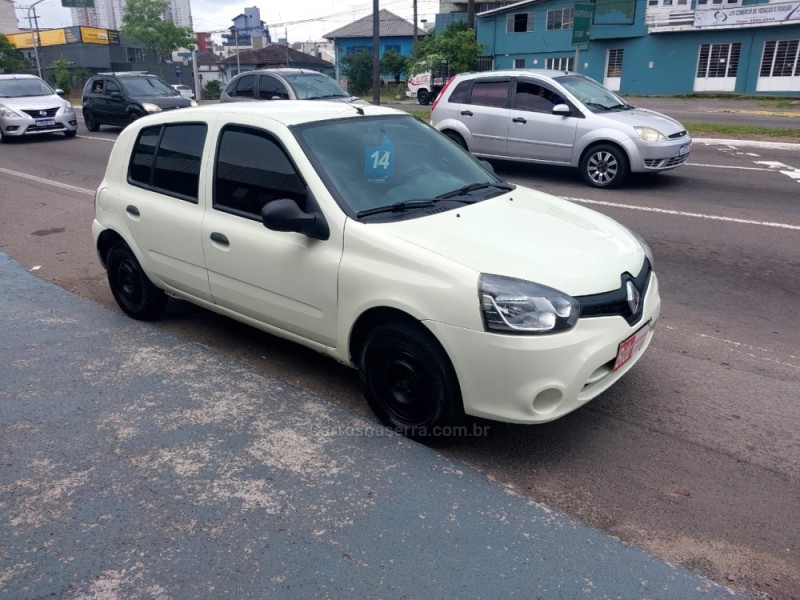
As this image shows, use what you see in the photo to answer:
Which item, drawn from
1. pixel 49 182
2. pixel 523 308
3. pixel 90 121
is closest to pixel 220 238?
pixel 523 308

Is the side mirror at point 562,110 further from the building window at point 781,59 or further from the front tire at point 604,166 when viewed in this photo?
the building window at point 781,59

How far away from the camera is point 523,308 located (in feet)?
10.5

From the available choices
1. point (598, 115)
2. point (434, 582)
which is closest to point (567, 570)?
point (434, 582)

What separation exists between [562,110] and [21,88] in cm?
1520

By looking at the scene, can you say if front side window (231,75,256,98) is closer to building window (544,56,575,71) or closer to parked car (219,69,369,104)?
parked car (219,69,369,104)

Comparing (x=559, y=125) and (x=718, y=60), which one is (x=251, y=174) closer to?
(x=559, y=125)

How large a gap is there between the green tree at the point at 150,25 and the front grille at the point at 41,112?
5753 centimetres

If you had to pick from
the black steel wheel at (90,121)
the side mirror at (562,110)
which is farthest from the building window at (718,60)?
the side mirror at (562,110)

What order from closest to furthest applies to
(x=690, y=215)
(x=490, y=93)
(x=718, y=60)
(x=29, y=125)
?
(x=690, y=215) < (x=490, y=93) < (x=29, y=125) < (x=718, y=60)

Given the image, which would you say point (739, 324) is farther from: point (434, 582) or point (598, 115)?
point (598, 115)

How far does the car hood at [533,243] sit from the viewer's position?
11.0 ft

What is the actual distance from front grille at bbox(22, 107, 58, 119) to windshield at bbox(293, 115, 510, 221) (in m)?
16.4

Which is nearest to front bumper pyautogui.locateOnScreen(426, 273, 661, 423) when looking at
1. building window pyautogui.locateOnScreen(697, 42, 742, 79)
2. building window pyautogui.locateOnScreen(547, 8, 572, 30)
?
building window pyautogui.locateOnScreen(697, 42, 742, 79)

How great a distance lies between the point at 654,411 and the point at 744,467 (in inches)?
24.9
